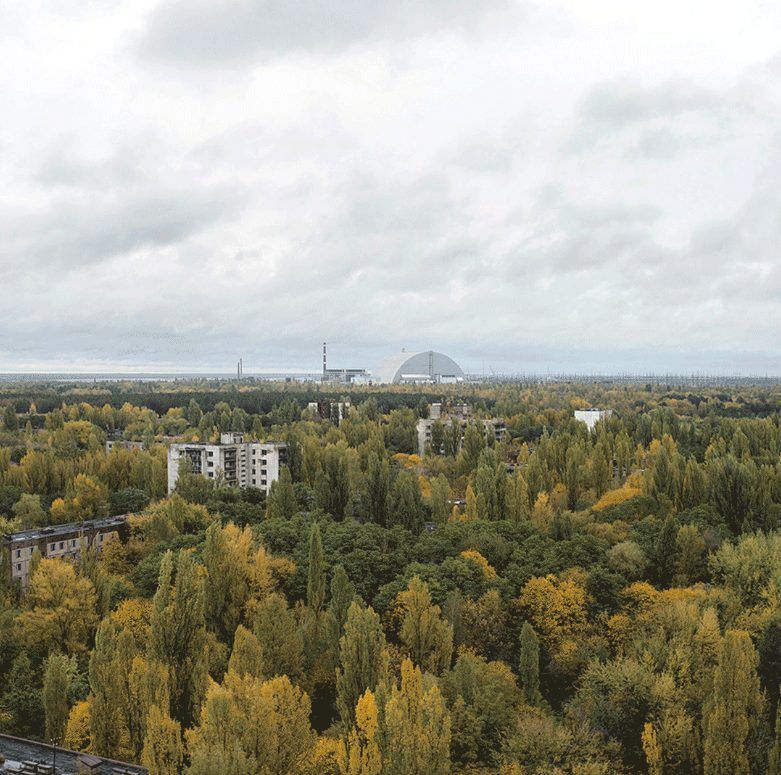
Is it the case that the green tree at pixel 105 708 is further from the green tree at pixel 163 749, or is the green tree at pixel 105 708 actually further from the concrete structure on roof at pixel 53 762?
the green tree at pixel 163 749

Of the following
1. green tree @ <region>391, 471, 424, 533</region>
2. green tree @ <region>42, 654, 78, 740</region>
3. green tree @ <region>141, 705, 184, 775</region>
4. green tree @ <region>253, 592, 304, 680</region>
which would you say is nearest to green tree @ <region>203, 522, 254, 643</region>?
green tree @ <region>253, 592, 304, 680</region>

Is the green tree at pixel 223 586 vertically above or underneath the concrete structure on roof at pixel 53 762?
above

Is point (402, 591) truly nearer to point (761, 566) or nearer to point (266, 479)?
point (761, 566)

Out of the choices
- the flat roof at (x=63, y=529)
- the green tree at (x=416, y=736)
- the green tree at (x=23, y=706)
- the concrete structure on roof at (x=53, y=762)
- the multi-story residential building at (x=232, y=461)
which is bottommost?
the green tree at (x=23, y=706)

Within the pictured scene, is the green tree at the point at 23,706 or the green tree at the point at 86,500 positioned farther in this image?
the green tree at the point at 86,500

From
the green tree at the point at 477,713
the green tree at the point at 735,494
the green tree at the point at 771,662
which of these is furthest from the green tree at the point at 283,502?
the green tree at the point at 771,662

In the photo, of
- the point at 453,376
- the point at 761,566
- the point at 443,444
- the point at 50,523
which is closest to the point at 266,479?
the point at 50,523

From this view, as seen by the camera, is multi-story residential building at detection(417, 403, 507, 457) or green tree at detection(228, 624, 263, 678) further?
multi-story residential building at detection(417, 403, 507, 457)

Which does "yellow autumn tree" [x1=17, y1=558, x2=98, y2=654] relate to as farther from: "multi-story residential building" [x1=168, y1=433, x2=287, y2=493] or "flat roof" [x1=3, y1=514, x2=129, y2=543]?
"multi-story residential building" [x1=168, y1=433, x2=287, y2=493]
